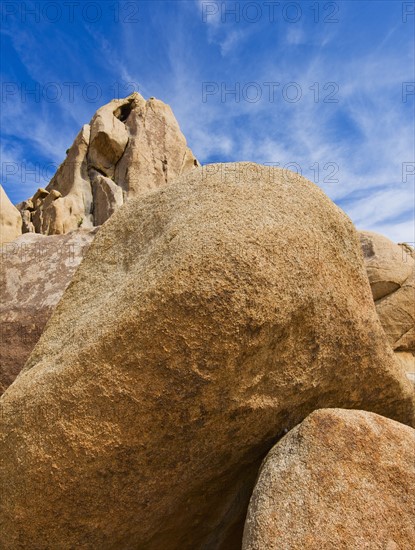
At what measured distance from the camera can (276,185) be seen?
268 centimetres

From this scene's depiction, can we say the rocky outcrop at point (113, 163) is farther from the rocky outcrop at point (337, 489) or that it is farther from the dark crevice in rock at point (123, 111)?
the rocky outcrop at point (337, 489)

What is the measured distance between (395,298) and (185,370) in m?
9.75

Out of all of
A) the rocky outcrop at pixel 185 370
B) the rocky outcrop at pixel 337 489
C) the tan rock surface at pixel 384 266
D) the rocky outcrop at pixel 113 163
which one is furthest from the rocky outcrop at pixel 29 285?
the rocky outcrop at pixel 113 163

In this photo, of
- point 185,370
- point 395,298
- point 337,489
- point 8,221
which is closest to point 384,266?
point 395,298

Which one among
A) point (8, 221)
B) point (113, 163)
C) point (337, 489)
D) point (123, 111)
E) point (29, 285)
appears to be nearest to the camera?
point (337, 489)

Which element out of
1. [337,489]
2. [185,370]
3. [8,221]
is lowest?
[337,489]

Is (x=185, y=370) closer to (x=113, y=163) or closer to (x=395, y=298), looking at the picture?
(x=395, y=298)

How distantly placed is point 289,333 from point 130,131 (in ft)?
69.7

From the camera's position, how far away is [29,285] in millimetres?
4441

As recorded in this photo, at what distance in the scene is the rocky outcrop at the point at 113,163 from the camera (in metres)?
20.7

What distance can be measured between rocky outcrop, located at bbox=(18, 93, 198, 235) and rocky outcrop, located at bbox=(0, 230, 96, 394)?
1540 cm

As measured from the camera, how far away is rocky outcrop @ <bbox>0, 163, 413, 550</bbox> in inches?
84.5

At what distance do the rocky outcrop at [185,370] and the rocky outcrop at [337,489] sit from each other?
330 millimetres

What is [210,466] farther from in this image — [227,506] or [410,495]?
[410,495]
